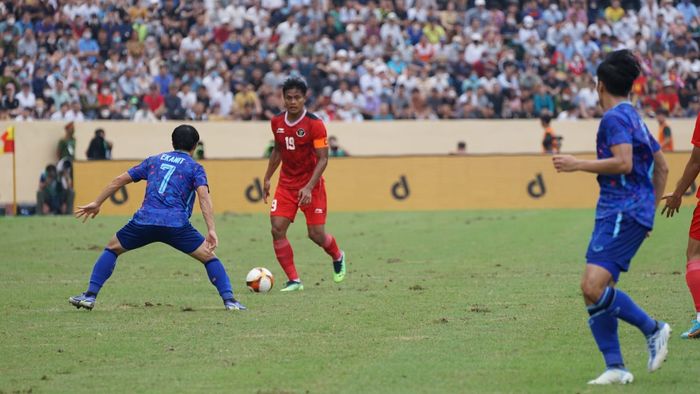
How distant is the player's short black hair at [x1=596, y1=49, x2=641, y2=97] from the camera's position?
24.6ft

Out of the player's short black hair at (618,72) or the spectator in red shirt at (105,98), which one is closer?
the player's short black hair at (618,72)

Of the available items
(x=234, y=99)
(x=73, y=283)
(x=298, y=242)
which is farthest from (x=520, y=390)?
(x=234, y=99)

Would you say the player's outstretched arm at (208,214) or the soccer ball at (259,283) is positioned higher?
the player's outstretched arm at (208,214)

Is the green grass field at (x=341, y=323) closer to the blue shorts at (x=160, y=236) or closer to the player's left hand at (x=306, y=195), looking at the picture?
the blue shorts at (x=160, y=236)

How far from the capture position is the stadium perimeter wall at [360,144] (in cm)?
2820

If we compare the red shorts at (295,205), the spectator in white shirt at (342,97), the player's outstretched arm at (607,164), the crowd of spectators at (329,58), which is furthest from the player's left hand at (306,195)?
the spectator in white shirt at (342,97)

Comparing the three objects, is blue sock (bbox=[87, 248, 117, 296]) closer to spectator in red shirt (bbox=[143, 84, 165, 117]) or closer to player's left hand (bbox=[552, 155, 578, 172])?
player's left hand (bbox=[552, 155, 578, 172])

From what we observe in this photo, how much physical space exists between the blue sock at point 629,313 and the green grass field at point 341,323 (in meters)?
0.33

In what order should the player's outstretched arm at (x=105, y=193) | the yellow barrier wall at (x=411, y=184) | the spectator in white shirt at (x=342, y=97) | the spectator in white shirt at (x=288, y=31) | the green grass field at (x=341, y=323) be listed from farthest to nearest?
the spectator in white shirt at (x=288, y=31) < the spectator in white shirt at (x=342, y=97) < the yellow barrier wall at (x=411, y=184) < the player's outstretched arm at (x=105, y=193) < the green grass field at (x=341, y=323)

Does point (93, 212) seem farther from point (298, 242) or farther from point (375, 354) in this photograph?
point (298, 242)

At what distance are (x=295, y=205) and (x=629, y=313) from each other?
640cm

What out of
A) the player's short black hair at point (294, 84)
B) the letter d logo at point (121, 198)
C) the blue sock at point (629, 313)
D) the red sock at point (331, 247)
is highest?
the player's short black hair at point (294, 84)

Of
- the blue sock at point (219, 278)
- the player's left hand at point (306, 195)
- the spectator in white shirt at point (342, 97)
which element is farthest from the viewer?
the spectator in white shirt at point (342, 97)

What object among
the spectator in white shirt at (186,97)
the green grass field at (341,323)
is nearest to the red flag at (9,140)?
the spectator in white shirt at (186,97)
